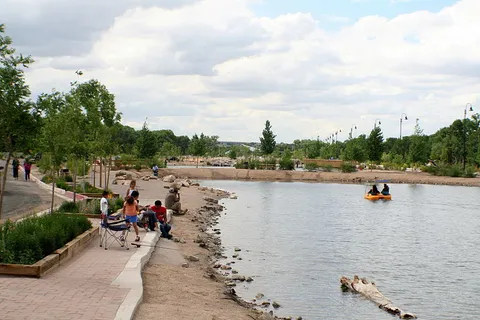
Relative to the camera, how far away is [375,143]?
109188mm

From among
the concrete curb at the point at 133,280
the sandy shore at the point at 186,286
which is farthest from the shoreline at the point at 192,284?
the concrete curb at the point at 133,280

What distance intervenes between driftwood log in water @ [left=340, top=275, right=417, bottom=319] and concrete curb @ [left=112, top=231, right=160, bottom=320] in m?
6.11

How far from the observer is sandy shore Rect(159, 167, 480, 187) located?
90.2 metres

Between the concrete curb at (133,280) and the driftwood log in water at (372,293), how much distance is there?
20.0ft

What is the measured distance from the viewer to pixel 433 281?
20.9m

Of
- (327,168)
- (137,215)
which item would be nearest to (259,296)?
(137,215)

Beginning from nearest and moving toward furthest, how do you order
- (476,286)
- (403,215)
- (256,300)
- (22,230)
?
(22,230) < (256,300) < (476,286) < (403,215)

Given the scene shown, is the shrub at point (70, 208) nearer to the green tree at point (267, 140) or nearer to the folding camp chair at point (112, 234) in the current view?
the folding camp chair at point (112, 234)

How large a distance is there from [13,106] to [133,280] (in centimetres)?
960

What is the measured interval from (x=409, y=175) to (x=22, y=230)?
85483mm

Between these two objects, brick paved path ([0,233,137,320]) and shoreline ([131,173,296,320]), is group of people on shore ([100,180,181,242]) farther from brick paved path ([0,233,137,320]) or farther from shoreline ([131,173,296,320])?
brick paved path ([0,233,137,320])

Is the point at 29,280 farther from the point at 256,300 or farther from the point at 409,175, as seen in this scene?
the point at 409,175

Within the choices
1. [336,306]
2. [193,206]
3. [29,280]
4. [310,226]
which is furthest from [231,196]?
[29,280]

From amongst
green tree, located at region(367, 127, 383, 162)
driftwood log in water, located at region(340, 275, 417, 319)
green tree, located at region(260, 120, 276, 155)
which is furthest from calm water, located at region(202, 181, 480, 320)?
green tree, located at region(260, 120, 276, 155)
